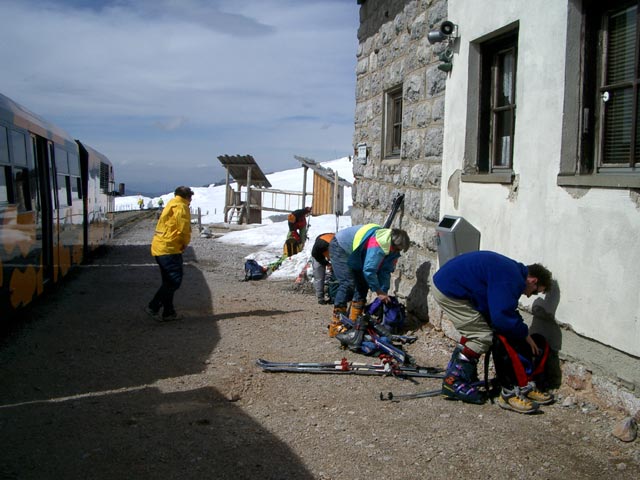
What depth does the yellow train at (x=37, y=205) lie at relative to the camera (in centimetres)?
713

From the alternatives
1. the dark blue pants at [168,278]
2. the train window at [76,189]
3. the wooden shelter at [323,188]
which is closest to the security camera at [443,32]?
the dark blue pants at [168,278]

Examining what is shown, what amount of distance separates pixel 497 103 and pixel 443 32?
3.26ft

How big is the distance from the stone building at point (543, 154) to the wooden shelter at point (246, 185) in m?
17.4

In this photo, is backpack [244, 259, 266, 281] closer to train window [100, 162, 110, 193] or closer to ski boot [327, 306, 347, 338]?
ski boot [327, 306, 347, 338]

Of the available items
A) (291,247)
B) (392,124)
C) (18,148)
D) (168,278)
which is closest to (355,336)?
(168,278)

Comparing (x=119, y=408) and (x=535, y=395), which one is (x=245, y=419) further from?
(x=535, y=395)

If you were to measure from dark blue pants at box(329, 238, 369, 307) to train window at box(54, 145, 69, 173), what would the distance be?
5901mm

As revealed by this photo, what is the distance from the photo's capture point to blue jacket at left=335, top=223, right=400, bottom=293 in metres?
6.51

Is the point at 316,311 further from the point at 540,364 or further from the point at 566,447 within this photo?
the point at 566,447

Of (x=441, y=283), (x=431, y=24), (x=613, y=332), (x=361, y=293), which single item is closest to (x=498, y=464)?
(x=613, y=332)

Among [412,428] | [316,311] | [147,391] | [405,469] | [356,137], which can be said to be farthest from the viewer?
[356,137]

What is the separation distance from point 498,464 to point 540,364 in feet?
4.22

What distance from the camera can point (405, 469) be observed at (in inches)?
148

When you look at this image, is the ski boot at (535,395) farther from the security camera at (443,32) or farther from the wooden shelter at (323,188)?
the wooden shelter at (323,188)
